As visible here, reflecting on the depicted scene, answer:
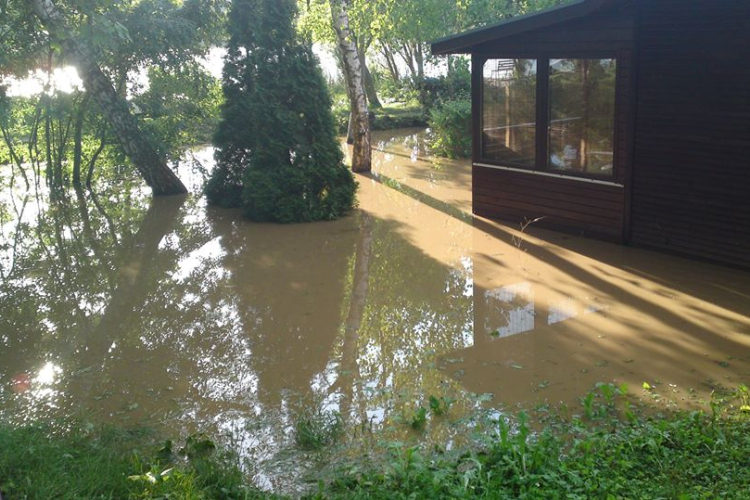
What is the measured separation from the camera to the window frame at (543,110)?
417 inches

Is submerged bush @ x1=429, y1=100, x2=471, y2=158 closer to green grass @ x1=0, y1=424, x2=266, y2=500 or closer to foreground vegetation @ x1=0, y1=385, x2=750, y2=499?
foreground vegetation @ x1=0, y1=385, x2=750, y2=499

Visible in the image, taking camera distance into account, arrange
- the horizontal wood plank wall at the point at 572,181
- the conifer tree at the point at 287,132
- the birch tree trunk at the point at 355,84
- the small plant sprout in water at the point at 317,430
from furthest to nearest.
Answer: the birch tree trunk at the point at 355,84, the conifer tree at the point at 287,132, the horizontal wood plank wall at the point at 572,181, the small plant sprout in water at the point at 317,430

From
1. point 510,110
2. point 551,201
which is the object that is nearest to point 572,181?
point 551,201

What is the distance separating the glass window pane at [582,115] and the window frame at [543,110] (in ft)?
0.17

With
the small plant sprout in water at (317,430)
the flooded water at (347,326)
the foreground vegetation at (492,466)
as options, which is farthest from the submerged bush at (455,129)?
the foreground vegetation at (492,466)

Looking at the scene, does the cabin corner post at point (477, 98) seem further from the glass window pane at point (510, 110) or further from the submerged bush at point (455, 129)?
the submerged bush at point (455, 129)

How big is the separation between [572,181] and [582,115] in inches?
37.0

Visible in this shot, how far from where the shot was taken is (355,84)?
1720cm

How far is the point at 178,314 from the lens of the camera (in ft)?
31.5

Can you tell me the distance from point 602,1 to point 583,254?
3.17 metres

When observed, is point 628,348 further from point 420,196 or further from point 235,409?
point 420,196

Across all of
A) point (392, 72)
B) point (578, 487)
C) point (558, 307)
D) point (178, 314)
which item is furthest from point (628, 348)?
point (392, 72)

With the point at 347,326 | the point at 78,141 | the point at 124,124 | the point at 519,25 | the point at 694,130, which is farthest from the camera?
the point at 78,141

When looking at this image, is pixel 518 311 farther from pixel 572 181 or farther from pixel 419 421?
pixel 572 181
